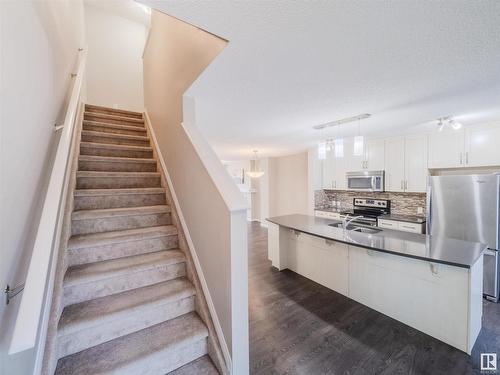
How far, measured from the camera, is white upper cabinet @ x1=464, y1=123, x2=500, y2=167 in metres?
Result: 2.91

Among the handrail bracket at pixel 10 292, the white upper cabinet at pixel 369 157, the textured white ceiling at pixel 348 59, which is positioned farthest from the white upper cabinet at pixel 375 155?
the handrail bracket at pixel 10 292

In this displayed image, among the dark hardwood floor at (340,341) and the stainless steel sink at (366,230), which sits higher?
the stainless steel sink at (366,230)

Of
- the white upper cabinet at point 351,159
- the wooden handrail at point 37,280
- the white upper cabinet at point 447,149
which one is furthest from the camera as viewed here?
the white upper cabinet at point 351,159

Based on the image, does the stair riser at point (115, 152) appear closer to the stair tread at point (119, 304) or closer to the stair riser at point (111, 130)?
the stair riser at point (111, 130)

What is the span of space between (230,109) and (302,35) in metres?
1.26

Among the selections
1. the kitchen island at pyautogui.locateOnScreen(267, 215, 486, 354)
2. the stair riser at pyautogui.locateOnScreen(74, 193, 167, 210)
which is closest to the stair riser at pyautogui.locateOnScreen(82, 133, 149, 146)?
the stair riser at pyautogui.locateOnScreen(74, 193, 167, 210)

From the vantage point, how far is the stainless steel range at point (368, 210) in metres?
4.04

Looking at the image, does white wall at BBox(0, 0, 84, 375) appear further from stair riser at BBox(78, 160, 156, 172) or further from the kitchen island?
the kitchen island

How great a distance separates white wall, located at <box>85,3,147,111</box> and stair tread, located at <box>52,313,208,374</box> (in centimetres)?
481

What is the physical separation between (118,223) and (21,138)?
46.5 inches

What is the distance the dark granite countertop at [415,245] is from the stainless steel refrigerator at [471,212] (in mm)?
931

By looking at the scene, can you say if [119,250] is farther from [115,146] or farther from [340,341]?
[340,341]

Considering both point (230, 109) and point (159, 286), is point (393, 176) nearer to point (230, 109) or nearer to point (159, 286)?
point (230, 109)

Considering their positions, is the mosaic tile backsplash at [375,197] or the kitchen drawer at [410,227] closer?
the kitchen drawer at [410,227]
